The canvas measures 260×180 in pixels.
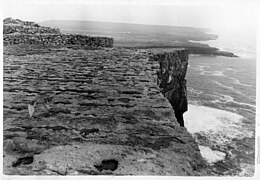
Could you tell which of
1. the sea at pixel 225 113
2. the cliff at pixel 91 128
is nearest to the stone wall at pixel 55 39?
the cliff at pixel 91 128

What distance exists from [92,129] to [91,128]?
0.02 meters

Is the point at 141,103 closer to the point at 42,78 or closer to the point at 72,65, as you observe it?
the point at 42,78

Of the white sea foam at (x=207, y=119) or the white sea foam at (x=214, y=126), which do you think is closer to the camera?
the white sea foam at (x=214, y=126)

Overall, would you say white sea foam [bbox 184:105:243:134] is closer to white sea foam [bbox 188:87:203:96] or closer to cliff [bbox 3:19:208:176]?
white sea foam [bbox 188:87:203:96]

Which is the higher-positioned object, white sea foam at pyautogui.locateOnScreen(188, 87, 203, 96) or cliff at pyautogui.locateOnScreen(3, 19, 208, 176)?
cliff at pyautogui.locateOnScreen(3, 19, 208, 176)

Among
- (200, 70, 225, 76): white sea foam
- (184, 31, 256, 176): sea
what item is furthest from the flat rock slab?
(200, 70, 225, 76): white sea foam

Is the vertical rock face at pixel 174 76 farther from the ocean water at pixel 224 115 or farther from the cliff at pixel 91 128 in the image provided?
the cliff at pixel 91 128

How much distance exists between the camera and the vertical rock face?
394 inches

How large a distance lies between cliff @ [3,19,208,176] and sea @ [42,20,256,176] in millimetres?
2772

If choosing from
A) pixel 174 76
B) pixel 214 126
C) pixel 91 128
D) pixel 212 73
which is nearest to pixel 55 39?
pixel 174 76

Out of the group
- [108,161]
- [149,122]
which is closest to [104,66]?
Result: [149,122]

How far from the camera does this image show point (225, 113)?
14.6m

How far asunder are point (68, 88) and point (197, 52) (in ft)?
88.7

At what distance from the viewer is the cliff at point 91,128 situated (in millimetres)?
2100
